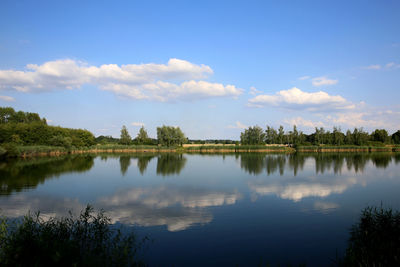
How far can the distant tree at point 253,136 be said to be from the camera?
93812 mm

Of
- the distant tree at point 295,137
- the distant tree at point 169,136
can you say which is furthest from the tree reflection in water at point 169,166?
the distant tree at point 295,137

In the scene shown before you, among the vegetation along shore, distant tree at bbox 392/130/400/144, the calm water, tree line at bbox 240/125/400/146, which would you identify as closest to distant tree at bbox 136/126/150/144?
the vegetation along shore

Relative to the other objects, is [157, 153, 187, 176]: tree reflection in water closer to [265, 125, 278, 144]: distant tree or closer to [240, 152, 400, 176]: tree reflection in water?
[240, 152, 400, 176]: tree reflection in water

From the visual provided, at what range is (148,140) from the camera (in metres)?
89.8

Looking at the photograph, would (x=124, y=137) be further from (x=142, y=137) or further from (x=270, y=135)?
(x=270, y=135)

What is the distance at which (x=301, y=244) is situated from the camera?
871 centimetres

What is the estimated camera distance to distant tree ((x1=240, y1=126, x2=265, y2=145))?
308 feet

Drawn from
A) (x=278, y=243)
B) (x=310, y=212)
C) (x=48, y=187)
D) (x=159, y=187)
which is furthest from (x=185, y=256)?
(x=48, y=187)

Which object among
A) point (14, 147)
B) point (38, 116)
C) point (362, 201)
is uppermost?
point (38, 116)

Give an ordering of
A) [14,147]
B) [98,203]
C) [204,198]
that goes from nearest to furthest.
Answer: [98,203] < [204,198] < [14,147]

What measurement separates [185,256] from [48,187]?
15.1 meters

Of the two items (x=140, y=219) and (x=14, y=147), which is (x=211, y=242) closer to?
(x=140, y=219)

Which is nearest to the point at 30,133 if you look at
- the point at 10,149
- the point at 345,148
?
the point at 10,149

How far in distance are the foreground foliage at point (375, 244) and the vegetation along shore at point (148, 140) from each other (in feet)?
153
